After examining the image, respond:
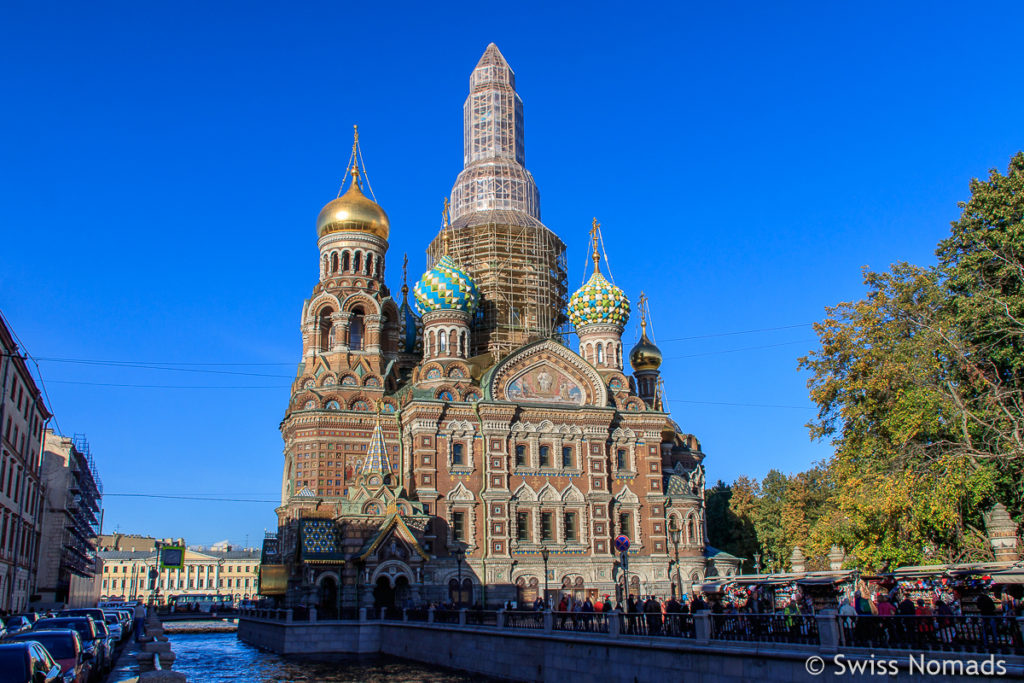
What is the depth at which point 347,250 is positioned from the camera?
45.8 m

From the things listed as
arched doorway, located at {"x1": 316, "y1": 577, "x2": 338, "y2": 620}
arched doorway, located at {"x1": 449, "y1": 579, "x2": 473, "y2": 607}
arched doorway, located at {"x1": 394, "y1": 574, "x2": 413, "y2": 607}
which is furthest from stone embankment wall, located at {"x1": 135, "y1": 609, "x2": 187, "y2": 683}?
arched doorway, located at {"x1": 449, "y1": 579, "x2": 473, "y2": 607}

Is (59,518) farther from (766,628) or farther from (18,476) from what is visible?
(766,628)

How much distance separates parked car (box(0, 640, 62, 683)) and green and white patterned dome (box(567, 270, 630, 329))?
35.8 metres

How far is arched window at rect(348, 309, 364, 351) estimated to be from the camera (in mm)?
45219

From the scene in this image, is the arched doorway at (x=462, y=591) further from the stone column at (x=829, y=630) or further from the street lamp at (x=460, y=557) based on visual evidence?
the stone column at (x=829, y=630)

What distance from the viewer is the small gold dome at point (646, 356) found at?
4875 cm

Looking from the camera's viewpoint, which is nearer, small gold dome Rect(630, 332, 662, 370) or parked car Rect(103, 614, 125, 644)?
parked car Rect(103, 614, 125, 644)

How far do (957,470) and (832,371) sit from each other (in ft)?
22.4

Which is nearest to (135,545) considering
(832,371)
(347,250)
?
(347,250)

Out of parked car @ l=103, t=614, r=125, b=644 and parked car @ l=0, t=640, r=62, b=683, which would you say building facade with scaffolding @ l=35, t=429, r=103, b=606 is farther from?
parked car @ l=0, t=640, r=62, b=683

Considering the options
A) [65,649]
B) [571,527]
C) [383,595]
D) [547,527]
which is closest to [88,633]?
[65,649]

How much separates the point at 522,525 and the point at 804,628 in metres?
24.1

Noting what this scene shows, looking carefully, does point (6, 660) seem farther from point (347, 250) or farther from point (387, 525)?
point (347, 250)

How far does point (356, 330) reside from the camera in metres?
45.7
